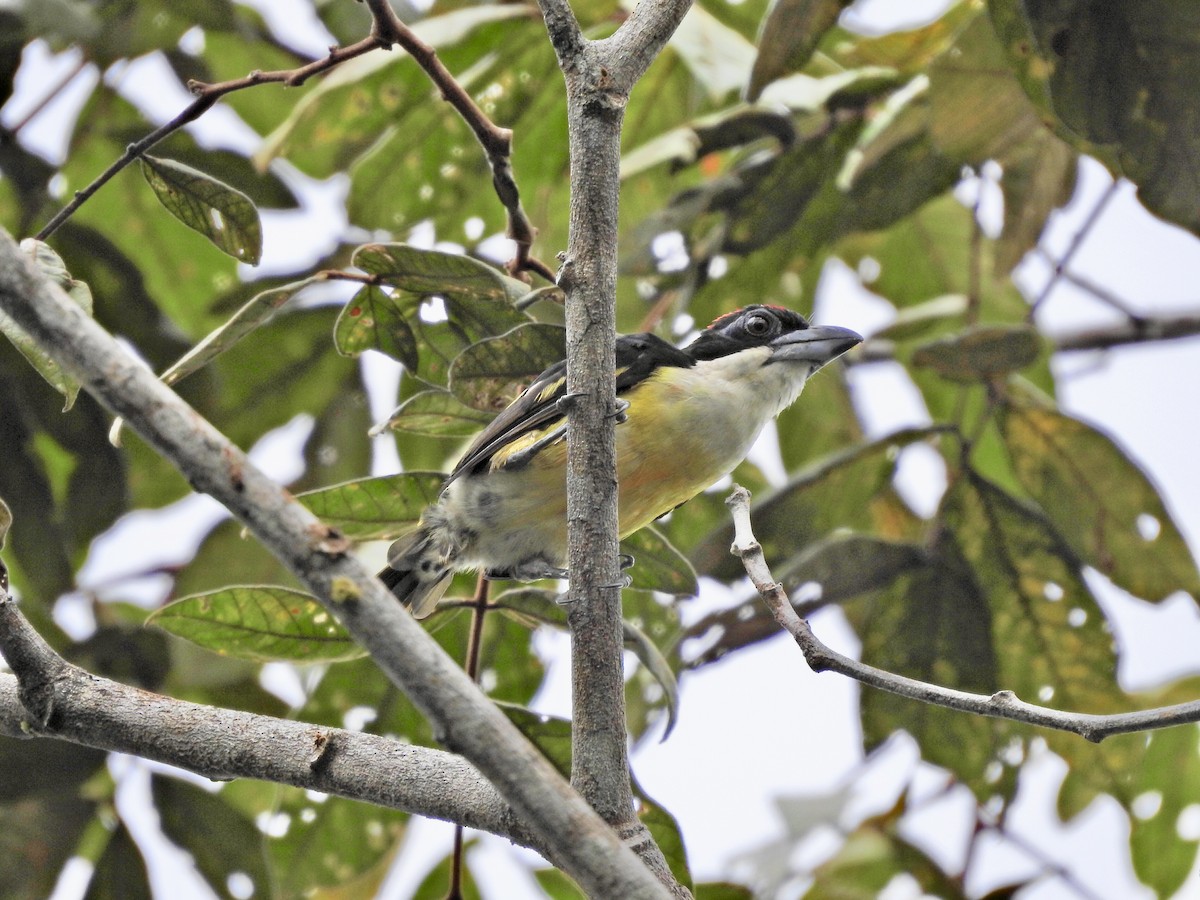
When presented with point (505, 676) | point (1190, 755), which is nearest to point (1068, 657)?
point (1190, 755)

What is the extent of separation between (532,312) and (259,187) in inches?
44.4

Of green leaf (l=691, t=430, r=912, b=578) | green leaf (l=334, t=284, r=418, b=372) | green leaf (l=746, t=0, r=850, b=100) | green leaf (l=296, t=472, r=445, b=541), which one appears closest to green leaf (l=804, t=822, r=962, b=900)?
green leaf (l=691, t=430, r=912, b=578)

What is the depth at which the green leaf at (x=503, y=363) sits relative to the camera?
2146 millimetres

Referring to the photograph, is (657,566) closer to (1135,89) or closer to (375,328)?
(375,328)

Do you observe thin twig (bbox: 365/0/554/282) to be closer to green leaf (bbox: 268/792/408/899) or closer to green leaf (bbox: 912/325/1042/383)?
green leaf (bbox: 912/325/1042/383)

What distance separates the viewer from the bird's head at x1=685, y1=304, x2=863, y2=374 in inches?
116

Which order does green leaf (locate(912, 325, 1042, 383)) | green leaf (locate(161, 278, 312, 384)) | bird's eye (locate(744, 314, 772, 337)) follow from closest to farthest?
green leaf (locate(161, 278, 312, 384)) < green leaf (locate(912, 325, 1042, 383)) < bird's eye (locate(744, 314, 772, 337))

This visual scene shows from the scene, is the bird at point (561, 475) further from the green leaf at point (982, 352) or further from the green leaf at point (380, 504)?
the green leaf at point (982, 352)

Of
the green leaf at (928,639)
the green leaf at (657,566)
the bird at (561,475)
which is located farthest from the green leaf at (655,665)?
the green leaf at (928,639)

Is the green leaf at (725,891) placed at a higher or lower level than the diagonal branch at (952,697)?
higher

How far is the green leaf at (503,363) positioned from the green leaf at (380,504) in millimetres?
222

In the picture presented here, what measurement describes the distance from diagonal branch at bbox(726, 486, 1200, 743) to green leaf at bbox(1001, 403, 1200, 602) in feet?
4.38

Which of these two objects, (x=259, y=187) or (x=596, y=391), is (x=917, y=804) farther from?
(x=259, y=187)

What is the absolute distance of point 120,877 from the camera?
2723mm
